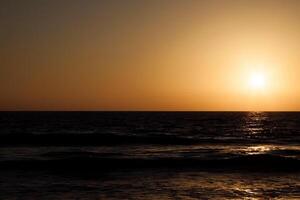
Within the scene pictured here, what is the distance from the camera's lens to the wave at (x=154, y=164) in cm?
2473

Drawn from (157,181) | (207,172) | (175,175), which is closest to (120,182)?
(157,181)

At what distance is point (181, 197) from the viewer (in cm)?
1587

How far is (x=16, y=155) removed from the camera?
30297 mm

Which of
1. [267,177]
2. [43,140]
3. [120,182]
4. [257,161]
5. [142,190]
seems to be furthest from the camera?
[43,140]

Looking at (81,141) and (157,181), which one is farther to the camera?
(81,141)

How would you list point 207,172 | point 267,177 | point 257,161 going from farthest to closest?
point 257,161 → point 207,172 → point 267,177

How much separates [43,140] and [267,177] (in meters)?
28.0

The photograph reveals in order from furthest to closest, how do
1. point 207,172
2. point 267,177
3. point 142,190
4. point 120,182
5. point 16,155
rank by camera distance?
point 16,155, point 207,172, point 267,177, point 120,182, point 142,190

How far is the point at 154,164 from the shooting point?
25.9 meters

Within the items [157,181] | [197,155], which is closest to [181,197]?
[157,181]

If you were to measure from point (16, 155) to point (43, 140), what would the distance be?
1466cm

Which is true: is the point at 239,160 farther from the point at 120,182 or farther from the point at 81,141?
the point at 81,141

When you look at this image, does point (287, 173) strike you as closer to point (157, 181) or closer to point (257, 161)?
point (257, 161)

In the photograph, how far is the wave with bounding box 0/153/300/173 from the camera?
24.7m
